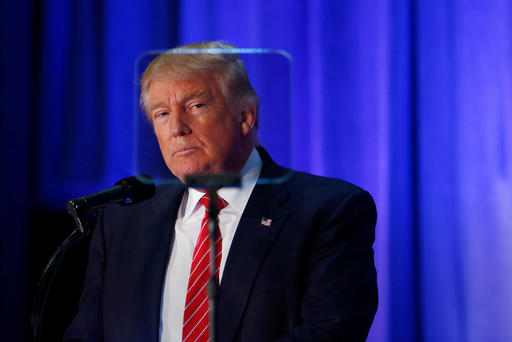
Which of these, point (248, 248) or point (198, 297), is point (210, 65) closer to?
point (248, 248)

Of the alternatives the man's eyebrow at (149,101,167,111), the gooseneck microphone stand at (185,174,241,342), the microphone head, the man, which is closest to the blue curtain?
the man

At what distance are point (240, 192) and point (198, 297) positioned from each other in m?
0.33

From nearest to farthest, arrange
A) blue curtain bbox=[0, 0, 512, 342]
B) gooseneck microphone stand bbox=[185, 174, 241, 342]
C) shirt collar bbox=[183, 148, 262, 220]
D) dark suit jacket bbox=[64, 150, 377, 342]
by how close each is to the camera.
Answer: gooseneck microphone stand bbox=[185, 174, 241, 342] → dark suit jacket bbox=[64, 150, 377, 342] → shirt collar bbox=[183, 148, 262, 220] → blue curtain bbox=[0, 0, 512, 342]

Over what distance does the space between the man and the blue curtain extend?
1.50 ft

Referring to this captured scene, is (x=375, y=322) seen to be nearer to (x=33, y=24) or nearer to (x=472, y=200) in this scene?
(x=472, y=200)

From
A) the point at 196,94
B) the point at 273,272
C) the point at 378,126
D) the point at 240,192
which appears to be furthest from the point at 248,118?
the point at 378,126

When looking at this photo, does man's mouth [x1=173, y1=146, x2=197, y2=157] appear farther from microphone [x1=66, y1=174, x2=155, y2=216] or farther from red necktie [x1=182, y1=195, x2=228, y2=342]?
red necktie [x1=182, y1=195, x2=228, y2=342]

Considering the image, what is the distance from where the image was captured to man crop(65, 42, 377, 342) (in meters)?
1.33

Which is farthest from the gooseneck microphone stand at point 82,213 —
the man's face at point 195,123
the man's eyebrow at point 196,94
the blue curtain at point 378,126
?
the blue curtain at point 378,126

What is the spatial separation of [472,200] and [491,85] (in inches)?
16.4

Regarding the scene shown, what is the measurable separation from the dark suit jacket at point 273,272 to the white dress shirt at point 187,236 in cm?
2

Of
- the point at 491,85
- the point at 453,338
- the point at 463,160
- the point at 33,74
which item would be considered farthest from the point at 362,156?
the point at 33,74

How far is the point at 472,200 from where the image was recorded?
1.97m

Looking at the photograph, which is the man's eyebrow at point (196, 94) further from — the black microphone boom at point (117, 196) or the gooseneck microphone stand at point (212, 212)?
the gooseneck microphone stand at point (212, 212)
